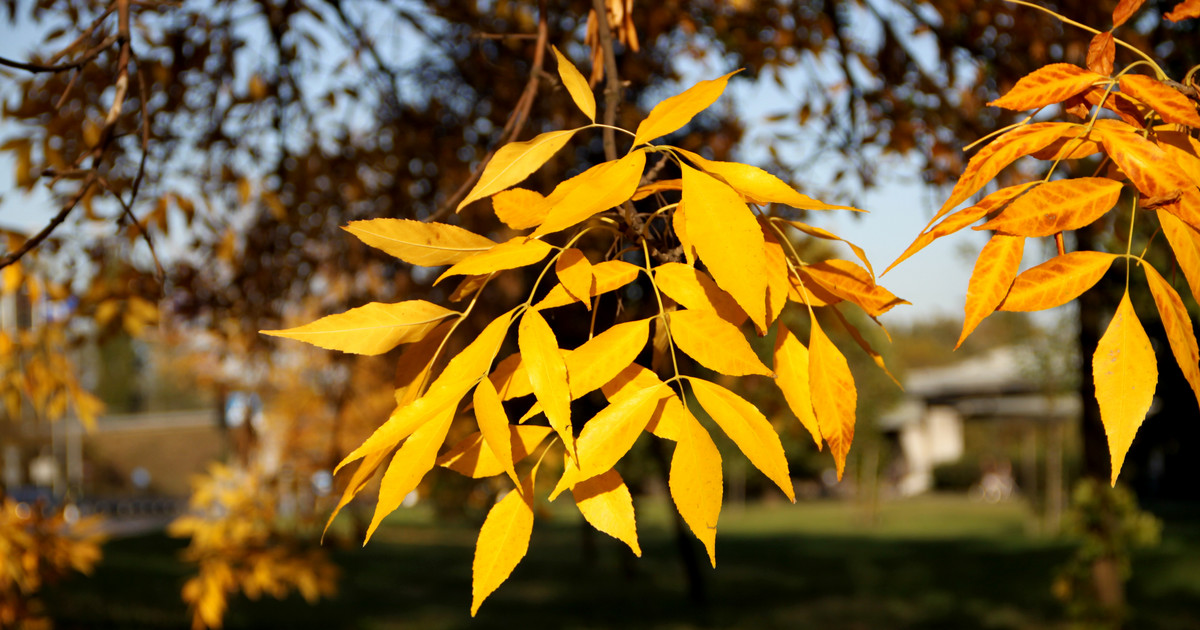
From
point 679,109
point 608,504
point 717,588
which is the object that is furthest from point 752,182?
point 717,588

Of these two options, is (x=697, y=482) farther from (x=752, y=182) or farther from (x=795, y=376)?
(x=752, y=182)

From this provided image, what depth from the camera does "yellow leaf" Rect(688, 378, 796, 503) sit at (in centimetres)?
70

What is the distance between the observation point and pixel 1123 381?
0.69m

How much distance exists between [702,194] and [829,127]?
11.3 feet

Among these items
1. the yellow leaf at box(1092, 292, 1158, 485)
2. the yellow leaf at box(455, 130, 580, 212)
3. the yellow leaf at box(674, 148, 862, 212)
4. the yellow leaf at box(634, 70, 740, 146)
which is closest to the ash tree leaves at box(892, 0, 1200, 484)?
the yellow leaf at box(1092, 292, 1158, 485)

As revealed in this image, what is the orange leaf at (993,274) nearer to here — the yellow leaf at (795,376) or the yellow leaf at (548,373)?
the yellow leaf at (795,376)

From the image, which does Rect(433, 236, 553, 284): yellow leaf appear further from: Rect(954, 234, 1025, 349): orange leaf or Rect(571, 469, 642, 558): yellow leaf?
Rect(954, 234, 1025, 349): orange leaf

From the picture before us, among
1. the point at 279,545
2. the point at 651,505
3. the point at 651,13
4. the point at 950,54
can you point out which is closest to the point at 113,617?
the point at 279,545

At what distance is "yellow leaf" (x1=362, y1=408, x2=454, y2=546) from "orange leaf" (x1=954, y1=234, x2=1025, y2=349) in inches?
16.2

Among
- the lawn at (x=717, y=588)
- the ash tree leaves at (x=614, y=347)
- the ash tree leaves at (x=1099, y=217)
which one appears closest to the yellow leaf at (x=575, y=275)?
the ash tree leaves at (x=614, y=347)

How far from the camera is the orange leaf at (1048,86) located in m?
0.76

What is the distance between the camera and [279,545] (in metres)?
3.77

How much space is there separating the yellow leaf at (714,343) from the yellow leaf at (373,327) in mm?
220

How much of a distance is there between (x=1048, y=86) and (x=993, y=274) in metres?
0.18
